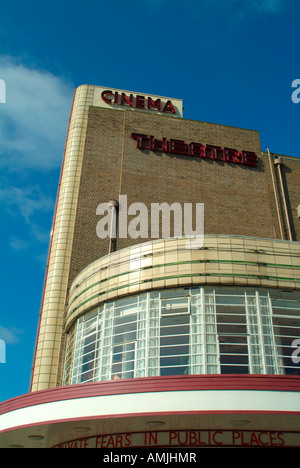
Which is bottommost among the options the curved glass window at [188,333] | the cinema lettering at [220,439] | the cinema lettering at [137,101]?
the cinema lettering at [220,439]

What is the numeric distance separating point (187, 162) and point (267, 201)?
535 centimetres

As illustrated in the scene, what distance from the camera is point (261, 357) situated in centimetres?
1602

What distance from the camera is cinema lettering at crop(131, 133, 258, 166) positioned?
29.5 m

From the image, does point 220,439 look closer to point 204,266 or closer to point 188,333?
point 188,333

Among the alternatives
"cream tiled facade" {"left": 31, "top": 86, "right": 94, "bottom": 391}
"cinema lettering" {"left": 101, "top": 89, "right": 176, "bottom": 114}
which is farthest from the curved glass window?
"cinema lettering" {"left": 101, "top": 89, "right": 176, "bottom": 114}

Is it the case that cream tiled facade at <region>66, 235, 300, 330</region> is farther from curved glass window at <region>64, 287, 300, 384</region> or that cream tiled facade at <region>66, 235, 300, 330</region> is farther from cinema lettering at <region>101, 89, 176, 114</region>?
cinema lettering at <region>101, 89, 176, 114</region>

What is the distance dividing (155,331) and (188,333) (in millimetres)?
1149

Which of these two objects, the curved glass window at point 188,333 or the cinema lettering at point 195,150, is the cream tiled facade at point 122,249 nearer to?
the curved glass window at point 188,333

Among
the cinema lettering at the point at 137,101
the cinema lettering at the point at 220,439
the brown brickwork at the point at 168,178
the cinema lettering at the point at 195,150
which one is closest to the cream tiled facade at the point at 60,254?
the brown brickwork at the point at 168,178

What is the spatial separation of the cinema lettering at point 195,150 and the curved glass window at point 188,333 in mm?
13575

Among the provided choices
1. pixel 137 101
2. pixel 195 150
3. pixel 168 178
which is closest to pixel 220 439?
pixel 168 178

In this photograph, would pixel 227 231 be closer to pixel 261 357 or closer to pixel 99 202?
pixel 99 202

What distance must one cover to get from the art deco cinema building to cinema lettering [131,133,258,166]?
2.61m

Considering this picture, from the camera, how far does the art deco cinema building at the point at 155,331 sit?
14.6 m
